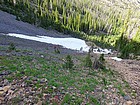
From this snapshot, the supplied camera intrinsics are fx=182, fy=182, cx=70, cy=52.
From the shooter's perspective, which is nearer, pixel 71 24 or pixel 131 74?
pixel 131 74

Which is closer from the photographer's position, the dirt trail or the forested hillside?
the dirt trail

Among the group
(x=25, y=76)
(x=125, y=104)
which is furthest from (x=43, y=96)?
(x=125, y=104)

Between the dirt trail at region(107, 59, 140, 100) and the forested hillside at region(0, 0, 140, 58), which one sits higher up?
the forested hillside at region(0, 0, 140, 58)

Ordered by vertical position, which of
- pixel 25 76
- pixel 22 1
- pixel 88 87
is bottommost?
pixel 88 87

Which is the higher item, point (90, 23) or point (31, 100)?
point (90, 23)

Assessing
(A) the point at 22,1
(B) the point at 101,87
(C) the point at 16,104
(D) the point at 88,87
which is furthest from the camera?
(A) the point at 22,1

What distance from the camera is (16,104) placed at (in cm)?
816

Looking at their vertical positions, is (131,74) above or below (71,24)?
below

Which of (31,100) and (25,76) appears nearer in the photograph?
(31,100)

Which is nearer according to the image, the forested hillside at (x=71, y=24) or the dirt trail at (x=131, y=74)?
the dirt trail at (x=131, y=74)

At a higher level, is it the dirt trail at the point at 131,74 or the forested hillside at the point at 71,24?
the forested hillside at the point at 71,24

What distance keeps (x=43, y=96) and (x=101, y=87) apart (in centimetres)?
555

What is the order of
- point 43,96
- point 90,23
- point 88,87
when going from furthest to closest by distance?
1. point 90,23
2. point 88,87
3. point 43,96

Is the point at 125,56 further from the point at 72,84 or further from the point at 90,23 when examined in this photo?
the point at 90,23
